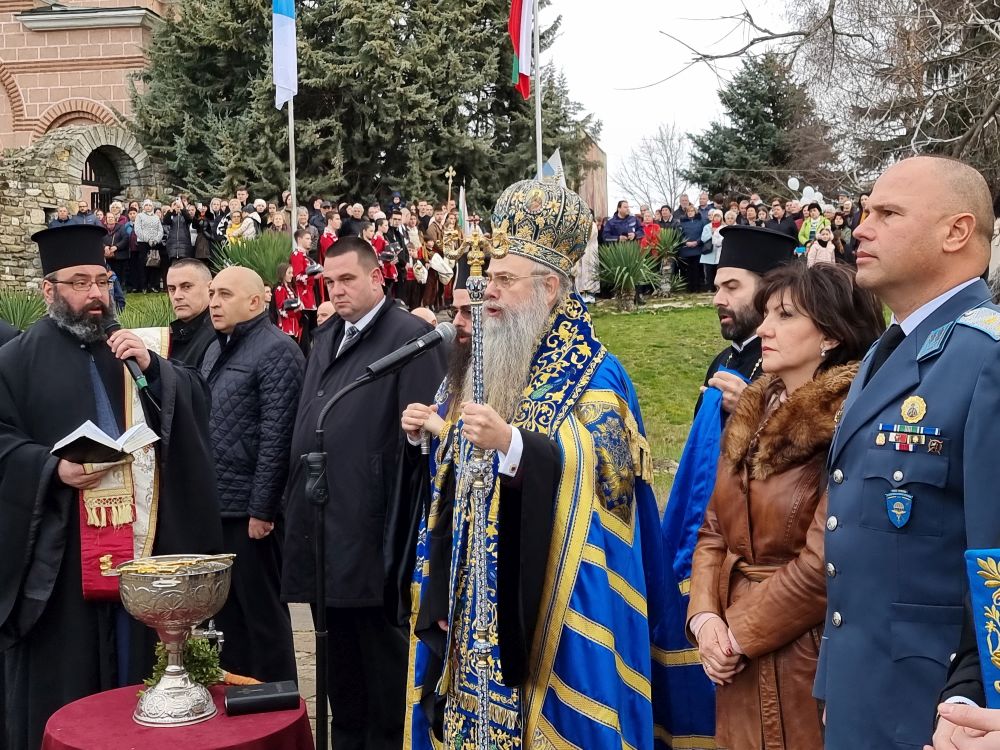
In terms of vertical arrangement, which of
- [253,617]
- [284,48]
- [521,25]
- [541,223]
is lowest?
[253,617]

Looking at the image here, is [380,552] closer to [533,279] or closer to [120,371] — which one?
[120,371]

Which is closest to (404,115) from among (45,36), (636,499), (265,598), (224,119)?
(224,119)

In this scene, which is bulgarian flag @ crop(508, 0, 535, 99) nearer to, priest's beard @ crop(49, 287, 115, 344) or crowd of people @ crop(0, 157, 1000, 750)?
crowd of people @ crop(0, 157, 1000, 750)

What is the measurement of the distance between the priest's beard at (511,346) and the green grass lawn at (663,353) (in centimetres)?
537

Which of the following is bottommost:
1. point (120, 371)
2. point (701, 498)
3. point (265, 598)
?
point (265, 598)

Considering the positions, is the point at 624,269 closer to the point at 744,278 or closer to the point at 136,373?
the point at 744,278

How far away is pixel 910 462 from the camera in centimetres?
227

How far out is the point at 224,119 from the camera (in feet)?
80.9

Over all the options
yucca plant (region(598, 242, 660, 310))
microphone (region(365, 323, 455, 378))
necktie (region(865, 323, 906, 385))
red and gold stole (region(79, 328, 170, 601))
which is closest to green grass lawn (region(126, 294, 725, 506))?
yucca plant (region(598, 242, 660, 310))

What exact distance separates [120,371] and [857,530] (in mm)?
3218

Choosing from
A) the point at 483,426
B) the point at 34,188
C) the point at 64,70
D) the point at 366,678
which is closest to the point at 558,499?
the point at 483,426

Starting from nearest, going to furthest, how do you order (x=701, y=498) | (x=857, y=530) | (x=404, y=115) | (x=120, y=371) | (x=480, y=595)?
(x=857, y=530)
(x=480, y=595)
(x=701, y=498)
(x=120, y=371)
(x=404, y=115)

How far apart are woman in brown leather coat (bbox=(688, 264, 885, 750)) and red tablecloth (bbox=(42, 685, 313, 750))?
1.24 m

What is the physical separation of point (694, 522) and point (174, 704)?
1823mm
